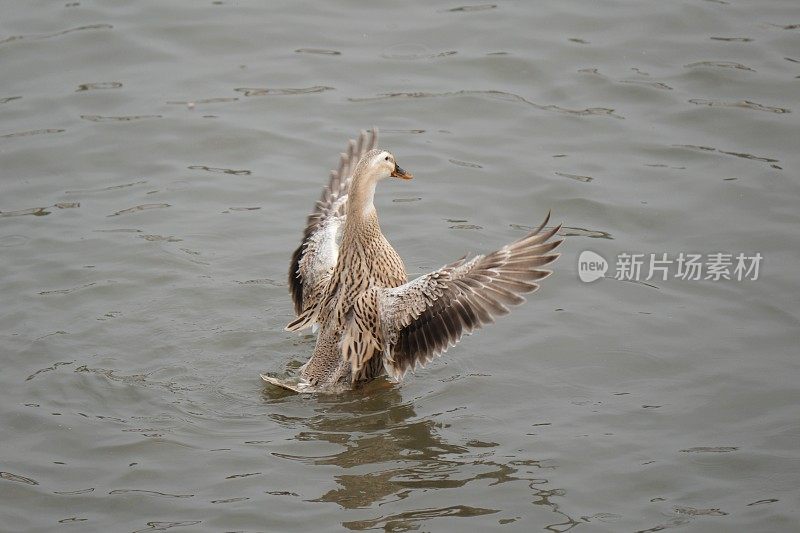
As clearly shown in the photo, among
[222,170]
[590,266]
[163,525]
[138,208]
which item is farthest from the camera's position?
[222,170]

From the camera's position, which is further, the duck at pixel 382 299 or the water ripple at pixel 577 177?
the water ripple at pixel 577 177

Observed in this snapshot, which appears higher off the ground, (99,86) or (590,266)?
(99,86)

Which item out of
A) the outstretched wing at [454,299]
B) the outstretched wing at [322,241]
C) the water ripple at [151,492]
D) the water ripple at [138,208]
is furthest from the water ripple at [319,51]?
the water ripple at [151,492]

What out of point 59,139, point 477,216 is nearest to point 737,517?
point 477,216

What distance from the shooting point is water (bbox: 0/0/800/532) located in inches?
268

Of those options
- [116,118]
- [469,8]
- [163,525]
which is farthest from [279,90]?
[163,525]

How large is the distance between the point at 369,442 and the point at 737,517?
2369 millimetres

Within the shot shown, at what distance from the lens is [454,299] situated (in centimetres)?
751

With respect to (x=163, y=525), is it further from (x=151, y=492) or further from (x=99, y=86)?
(x=99, y=86)

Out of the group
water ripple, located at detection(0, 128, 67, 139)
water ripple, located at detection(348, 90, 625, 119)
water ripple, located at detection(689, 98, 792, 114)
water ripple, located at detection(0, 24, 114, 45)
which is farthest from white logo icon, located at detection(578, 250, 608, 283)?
water ripple, located at detection(0, 24, 114, 45)

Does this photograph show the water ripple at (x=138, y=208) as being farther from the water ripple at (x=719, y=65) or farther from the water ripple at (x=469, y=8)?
the water ripple at (x=719, y=65)

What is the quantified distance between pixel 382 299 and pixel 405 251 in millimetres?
1774

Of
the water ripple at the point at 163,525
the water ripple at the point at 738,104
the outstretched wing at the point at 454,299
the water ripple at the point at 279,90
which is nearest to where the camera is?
the water ripple at the point at 163,525

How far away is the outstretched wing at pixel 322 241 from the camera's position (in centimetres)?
848
